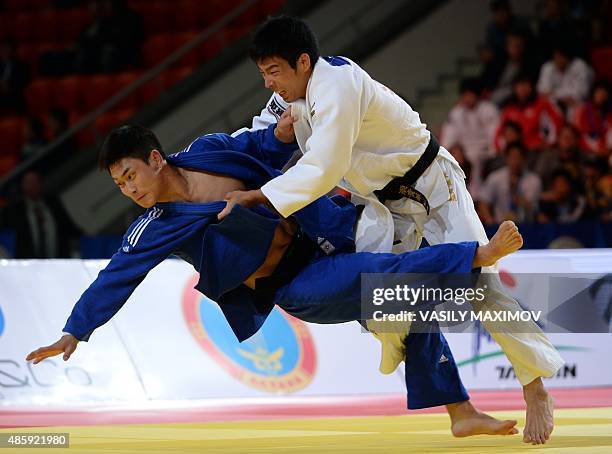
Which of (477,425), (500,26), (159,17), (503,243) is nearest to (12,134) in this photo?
(159,17)

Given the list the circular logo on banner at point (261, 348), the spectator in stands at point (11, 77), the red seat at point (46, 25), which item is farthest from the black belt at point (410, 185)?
the red seat at point (46, 25)

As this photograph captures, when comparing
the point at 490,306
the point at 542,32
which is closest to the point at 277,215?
the point at 490,306

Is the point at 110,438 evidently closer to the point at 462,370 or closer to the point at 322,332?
the point at 322,332

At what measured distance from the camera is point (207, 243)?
388 centimetres

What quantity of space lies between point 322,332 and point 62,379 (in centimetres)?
146

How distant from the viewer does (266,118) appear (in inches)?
171

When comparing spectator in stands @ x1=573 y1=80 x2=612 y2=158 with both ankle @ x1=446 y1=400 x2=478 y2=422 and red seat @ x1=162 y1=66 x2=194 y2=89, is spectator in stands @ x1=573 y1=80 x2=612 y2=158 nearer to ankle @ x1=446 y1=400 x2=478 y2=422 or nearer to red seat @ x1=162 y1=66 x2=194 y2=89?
red seat @ x1=162 y1=66 x2=194 y2=89

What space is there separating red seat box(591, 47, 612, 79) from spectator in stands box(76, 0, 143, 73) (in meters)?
4.89

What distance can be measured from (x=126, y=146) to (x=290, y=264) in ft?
2.47

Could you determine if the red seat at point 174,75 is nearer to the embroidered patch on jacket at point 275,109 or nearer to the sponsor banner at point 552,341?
the sponsor banner at point 552,341

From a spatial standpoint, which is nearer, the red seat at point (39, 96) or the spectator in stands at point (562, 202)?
the spectator in stands at point (562, 202)

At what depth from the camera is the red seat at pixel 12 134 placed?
460 inches

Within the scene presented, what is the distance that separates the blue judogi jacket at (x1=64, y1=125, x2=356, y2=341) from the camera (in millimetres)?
3877

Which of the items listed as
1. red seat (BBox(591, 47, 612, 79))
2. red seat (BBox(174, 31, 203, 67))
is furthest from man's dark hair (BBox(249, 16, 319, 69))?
red seat (BBox(174, 31, 203, 67))
